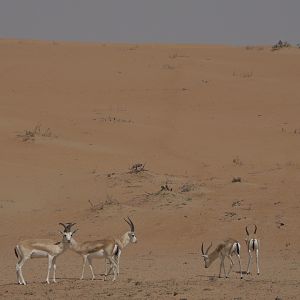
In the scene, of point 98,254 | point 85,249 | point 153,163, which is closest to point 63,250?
point 85,249

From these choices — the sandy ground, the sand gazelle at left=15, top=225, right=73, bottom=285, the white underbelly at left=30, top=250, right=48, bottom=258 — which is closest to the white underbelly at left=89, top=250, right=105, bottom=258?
the sandy ground

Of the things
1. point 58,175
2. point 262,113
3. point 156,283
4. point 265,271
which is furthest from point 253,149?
point 156,283

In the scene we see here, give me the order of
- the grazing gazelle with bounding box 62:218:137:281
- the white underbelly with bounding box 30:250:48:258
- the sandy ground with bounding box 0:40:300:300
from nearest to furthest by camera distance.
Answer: the white underbelly with bounding box 30:250:48:258 → the grazing gazelle with bounding box 62:218:137:281 → the sandy ground with bounding box 0:40:300:300

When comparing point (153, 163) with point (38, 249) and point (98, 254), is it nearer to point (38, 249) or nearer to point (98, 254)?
point (98, 254)

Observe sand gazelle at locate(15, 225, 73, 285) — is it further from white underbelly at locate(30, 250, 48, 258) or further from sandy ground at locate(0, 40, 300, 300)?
sandy ground at locate(0, 40, 300, 300)

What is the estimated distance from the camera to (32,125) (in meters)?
28.9

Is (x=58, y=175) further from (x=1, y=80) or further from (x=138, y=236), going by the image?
(x=1, y=80)

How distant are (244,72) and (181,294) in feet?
90.4

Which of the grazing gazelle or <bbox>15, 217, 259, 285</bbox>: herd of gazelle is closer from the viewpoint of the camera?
<bbox>15, 217, 259, 285</bbox>: herd of gazelle

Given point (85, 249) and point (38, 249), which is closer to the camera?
point (38, 249)

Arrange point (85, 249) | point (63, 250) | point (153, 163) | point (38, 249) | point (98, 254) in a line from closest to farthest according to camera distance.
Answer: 1. point (38, 249)
2. point (63, 250)
3. point (98, 254)
4. point (85, 249)
5. point (153, 163)

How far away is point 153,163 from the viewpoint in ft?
83.1

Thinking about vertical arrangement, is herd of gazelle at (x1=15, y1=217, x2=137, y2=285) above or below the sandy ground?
below

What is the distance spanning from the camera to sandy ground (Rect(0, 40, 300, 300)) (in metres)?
14.9
